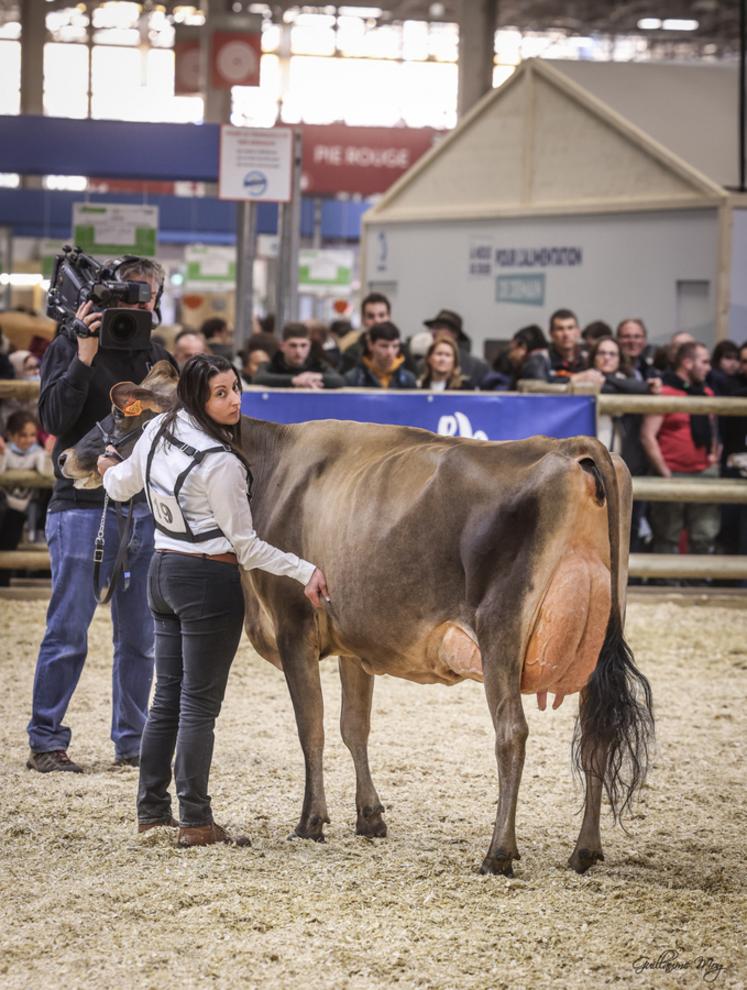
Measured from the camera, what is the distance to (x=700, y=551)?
1145 cm

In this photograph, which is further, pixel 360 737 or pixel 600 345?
pixel 600 345

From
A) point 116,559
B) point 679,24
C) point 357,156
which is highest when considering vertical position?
point 679,24

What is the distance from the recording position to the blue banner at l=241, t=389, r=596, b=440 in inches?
387

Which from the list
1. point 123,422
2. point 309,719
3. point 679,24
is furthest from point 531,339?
point 679,24

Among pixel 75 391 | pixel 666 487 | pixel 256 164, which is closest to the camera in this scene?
pixel 75 391

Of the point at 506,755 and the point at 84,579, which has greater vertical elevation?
the point at 84,579

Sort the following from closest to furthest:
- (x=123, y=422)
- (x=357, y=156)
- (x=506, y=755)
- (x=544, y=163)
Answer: (x=506, y=755) → (x=123, y=422) → (x=544, y=163) → (x=357, y=156)

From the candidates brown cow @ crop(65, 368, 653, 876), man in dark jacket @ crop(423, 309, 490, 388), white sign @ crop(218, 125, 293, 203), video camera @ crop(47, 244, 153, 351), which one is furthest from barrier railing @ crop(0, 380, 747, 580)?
brown cow @ crop(65, 368, 653, 876)

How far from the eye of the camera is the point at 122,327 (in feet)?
20.0

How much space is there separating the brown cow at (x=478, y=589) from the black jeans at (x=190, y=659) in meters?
0.41

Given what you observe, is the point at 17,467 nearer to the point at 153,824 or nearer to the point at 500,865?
the point at 153,824

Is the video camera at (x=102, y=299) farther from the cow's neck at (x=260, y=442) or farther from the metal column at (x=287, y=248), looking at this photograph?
the metal column at (x=287, y=248)

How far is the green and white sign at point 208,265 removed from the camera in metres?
25.7
